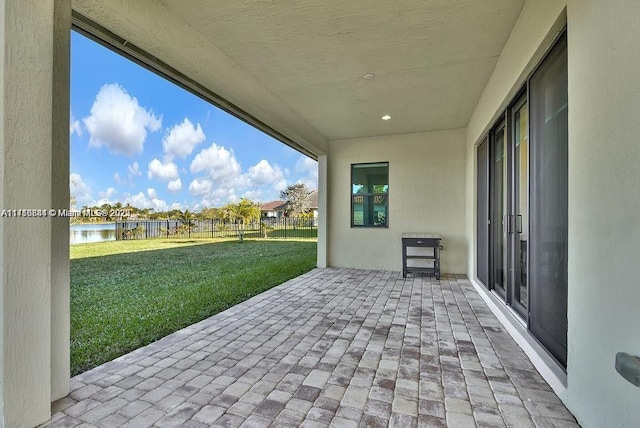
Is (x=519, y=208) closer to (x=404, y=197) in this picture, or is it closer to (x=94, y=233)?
(x=404, y=197)

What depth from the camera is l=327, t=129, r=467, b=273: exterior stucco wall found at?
18.8ft

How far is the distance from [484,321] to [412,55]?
288cm

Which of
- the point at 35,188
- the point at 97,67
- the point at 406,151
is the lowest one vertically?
the point at 35,188

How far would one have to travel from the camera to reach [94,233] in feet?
37.6

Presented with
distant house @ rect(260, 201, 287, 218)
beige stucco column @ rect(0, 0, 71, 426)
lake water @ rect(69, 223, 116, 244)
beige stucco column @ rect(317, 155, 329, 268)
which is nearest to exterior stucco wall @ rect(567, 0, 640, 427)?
beige stucco column @ rect(0, 0, 71, 426)

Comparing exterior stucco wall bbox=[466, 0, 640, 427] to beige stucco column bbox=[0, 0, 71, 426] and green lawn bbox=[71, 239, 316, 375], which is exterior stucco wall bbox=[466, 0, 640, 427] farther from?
green lawn bbox=[71, 239, 316, 375]

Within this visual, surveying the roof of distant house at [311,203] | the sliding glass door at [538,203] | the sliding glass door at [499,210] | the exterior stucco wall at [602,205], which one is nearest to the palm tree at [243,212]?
the roof of distant house at [311,203]

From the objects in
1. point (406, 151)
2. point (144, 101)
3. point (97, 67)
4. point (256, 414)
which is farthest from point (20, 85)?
point (144, 101)

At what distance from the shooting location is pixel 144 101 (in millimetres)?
21562

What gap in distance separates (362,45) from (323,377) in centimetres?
294

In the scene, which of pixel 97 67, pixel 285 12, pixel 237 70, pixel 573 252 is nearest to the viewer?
pixel 573 252

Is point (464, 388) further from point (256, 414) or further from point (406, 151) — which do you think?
point (406, 151)

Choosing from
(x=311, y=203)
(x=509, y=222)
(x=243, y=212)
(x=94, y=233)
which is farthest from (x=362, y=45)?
(x=311, y=203)

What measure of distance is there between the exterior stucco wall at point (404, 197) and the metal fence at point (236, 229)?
25.9 feet
